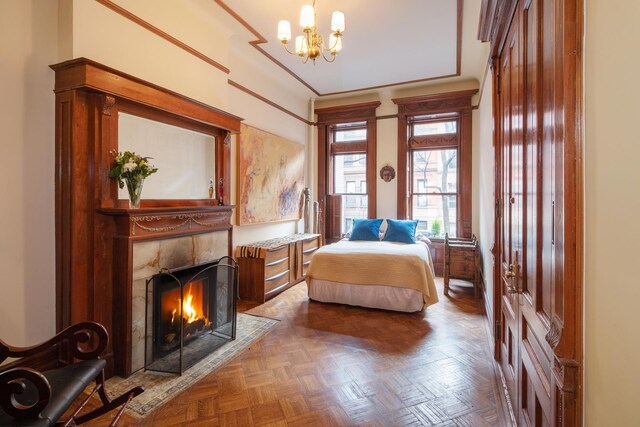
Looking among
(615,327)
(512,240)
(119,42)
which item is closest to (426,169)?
(512,240)

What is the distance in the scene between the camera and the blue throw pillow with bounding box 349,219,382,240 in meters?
5.05

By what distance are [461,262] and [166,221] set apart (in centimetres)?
403

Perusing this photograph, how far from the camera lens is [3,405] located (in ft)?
4.11

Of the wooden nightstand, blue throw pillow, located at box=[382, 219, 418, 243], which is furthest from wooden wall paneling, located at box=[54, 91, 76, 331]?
the wooden nightstand

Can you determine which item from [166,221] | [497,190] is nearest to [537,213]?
[497,190]

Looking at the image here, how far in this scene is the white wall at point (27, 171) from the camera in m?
1.97

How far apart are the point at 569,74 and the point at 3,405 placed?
7.66 ft

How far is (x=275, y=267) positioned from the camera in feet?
14.4

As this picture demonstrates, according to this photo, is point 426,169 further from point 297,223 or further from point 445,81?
point 297,223

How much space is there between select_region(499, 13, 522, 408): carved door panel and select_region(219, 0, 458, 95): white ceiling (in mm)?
1672

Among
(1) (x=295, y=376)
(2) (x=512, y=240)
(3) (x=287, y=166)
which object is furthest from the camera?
(3) (x=287, y=166)

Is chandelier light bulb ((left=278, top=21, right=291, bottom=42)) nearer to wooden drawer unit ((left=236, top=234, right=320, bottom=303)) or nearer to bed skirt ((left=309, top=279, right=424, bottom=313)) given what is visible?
wooden drawer unit ((left=236, top=234, right=320, bottom=303))

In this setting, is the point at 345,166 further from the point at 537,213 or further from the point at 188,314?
the point at 537,213

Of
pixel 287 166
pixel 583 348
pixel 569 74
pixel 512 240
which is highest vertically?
pixel 287 166
